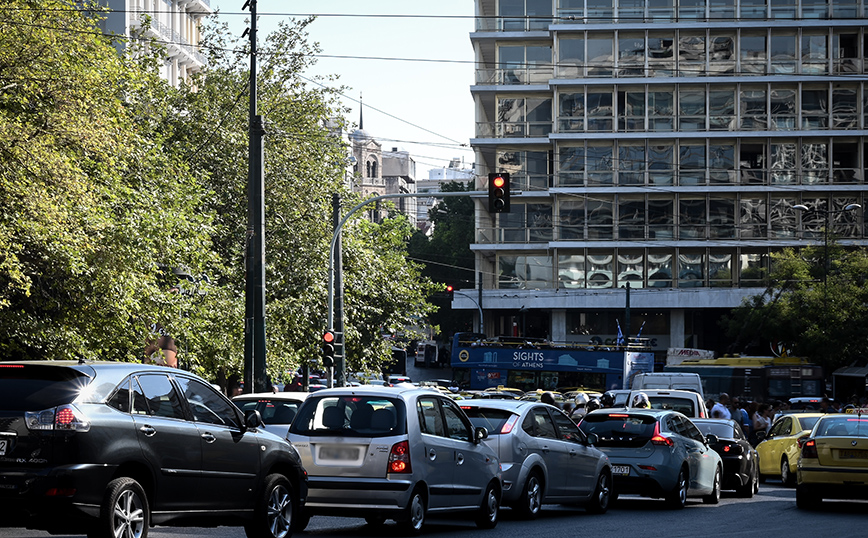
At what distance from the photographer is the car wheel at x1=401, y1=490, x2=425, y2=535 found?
41.1 feet

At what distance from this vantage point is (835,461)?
1753cm

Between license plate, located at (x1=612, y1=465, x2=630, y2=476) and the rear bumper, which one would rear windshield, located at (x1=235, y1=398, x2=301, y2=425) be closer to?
license plate, located at (x1=612, y1=465, x2=630, y2=476)

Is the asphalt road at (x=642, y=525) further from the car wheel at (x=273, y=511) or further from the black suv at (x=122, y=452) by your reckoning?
the black suv at (x=122, y=452)

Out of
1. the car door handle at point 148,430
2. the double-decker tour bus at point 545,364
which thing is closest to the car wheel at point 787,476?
the car door handle at point 148,430

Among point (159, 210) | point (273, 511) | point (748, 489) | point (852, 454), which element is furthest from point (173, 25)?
point (273, 511)

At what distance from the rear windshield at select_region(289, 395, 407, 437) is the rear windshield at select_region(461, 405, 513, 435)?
3.01 metres

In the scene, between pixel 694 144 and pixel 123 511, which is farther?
pixel 694 144

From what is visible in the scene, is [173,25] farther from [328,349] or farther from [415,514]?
[415,514]

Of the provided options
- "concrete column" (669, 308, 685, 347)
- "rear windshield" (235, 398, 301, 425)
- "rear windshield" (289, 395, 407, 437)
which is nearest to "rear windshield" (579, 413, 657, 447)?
"rear windshield" (235, 398, 301, 425)

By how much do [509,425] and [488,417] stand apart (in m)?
0.37

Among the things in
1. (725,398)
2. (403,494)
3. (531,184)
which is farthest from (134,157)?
(531,184)

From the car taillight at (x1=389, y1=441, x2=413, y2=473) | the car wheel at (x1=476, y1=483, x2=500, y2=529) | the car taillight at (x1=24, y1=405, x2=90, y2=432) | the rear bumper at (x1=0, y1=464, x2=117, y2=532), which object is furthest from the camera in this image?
the car wheel at (x1=476, y1=483, x2=500, y2=529)

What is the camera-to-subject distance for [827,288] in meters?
53.4

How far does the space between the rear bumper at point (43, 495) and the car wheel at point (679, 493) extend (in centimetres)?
1090
